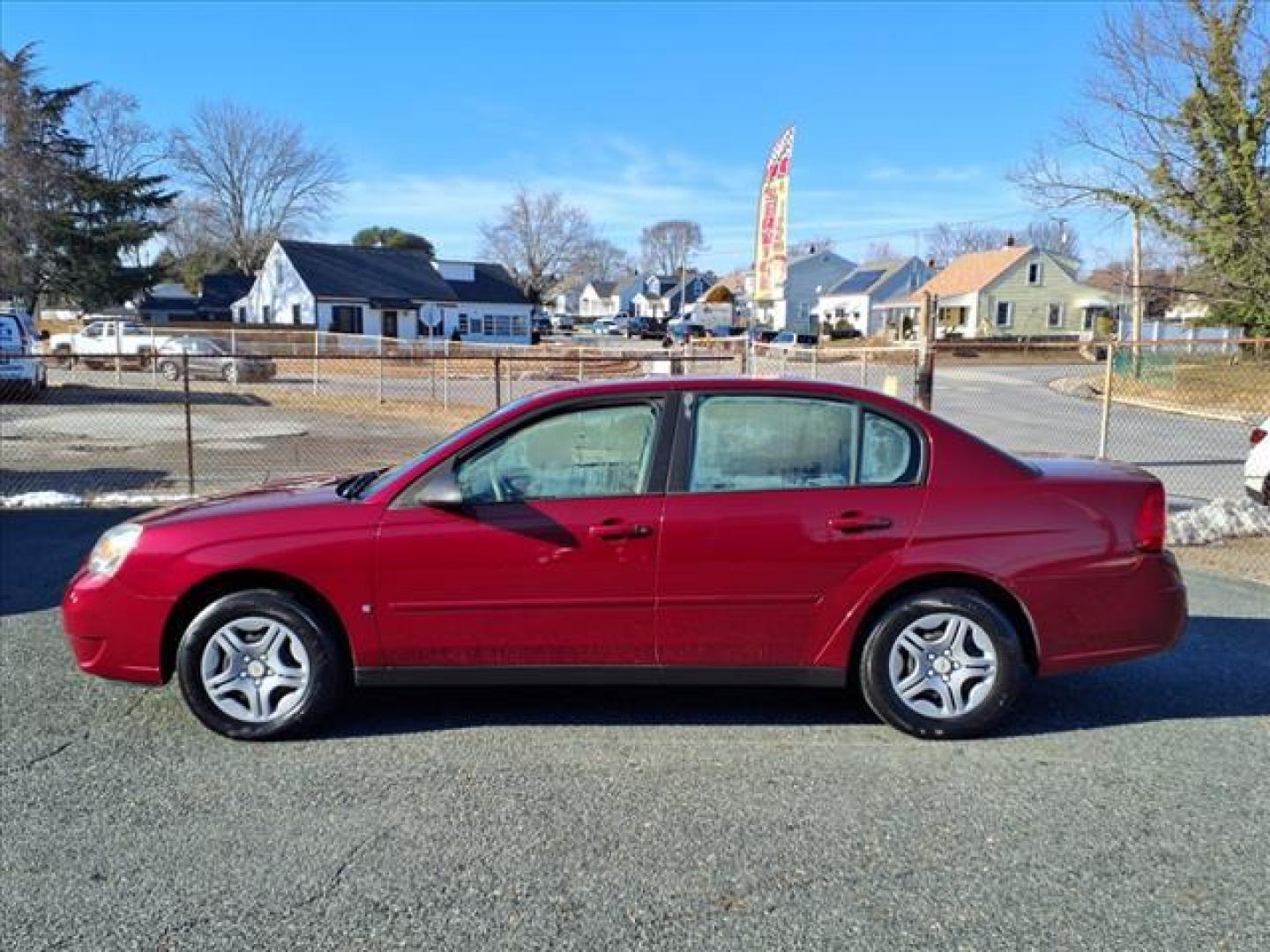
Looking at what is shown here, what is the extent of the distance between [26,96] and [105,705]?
45.6 m

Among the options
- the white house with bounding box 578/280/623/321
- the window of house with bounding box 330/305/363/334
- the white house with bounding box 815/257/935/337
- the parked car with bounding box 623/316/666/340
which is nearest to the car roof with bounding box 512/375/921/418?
the window of house with bounding box 330/305/363/334

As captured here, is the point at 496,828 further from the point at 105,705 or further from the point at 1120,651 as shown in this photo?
the point at 1120,651

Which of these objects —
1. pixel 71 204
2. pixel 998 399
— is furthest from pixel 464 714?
pixel 71 204

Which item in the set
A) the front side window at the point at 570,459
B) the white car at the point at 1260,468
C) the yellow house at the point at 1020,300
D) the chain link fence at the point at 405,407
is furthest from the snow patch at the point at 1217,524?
the yellow house at the point at 1020,300

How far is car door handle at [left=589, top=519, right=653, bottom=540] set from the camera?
399 cm

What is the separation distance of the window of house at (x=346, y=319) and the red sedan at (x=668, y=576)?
52484 millimetres

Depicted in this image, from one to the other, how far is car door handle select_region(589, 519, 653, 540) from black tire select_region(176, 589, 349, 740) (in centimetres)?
121

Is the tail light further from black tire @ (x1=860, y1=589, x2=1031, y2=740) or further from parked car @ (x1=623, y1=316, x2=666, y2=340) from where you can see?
parked car @ (x1=623, y1=316, x2=666, y2=340)

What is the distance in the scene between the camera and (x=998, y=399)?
27.5 meters

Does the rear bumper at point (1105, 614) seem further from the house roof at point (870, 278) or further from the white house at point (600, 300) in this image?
the white house at point (600, 300)

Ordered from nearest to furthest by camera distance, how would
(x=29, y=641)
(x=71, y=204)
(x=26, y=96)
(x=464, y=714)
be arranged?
(x=464, y=714)
(x=29, y=641)
(x=26, y=96)
(x=71, y=204)

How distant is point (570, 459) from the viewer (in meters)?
4.20

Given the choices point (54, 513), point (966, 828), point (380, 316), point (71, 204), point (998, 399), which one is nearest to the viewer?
point (966, 828)

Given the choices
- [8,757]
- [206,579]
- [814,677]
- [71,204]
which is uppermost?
[71,204]
